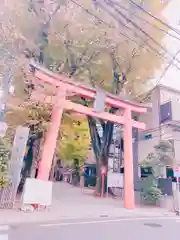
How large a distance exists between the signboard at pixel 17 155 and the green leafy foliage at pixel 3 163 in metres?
0.56

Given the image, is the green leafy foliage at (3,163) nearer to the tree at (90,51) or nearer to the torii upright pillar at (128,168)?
the tree at (90,51)

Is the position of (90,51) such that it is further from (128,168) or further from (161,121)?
(161,121)

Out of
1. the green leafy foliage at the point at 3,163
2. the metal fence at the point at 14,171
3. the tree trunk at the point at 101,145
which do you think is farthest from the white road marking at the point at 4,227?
the tree trunk at the point at 101,145

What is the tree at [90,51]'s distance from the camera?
37.1 feet

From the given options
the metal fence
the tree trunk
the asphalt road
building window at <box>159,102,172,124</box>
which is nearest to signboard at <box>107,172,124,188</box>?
the tree trunk

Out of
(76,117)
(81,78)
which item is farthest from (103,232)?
(81,78)

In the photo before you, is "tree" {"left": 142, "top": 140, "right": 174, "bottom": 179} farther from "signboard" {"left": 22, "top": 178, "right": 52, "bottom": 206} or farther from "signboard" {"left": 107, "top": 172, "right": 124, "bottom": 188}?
"signboard" {"left": 22, "top": 178, "right": 52, "bottom": 206}

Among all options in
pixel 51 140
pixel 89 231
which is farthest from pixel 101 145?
pixel 89 231

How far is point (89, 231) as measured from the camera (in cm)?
623

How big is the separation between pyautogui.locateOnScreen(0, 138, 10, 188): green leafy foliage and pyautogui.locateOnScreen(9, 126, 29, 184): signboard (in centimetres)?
56

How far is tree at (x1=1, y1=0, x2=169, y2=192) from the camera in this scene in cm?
1132

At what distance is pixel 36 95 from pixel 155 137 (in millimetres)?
10422

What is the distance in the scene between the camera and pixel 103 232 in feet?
20.5

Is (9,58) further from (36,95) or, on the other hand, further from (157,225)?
(157,225)
